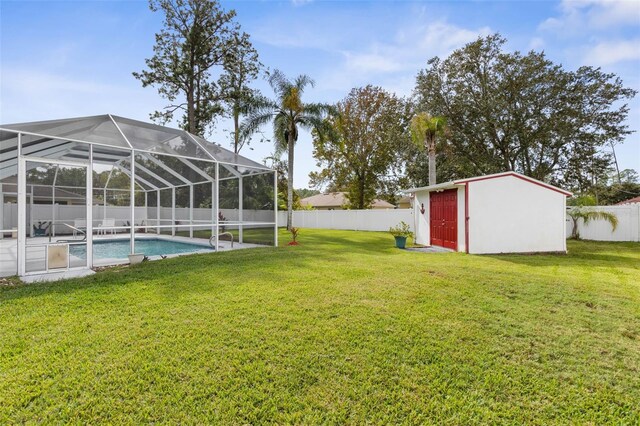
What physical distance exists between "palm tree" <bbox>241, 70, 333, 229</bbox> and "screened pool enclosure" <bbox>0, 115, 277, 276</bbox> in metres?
5.54

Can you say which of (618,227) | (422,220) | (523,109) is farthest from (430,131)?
(618,227)

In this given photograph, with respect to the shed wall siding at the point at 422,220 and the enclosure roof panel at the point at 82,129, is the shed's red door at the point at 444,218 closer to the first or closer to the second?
the shed wall siding at the point at 422,220

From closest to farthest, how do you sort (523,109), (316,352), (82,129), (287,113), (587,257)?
(316,352)
(82,129)
(587,257)
(287,113)
(523,109)

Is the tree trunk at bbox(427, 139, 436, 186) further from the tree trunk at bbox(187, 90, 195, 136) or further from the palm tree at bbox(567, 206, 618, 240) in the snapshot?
the tree trunk at bbox(187, 90, 195, 136)

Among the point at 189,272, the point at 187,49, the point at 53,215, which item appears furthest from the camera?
the point at 187,49

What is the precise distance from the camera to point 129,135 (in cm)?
880

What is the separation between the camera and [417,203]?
14.2m

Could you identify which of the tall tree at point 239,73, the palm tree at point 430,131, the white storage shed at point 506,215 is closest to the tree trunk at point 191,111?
the tall tree at point 239,73

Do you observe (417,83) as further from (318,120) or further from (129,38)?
(129,38)

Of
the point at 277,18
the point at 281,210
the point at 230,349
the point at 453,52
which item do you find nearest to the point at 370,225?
the point at 281,210

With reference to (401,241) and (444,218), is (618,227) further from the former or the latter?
(401,241)

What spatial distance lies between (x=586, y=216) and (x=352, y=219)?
13016mm

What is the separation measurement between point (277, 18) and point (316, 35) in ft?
4.43

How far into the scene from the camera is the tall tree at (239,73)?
2059 cm
